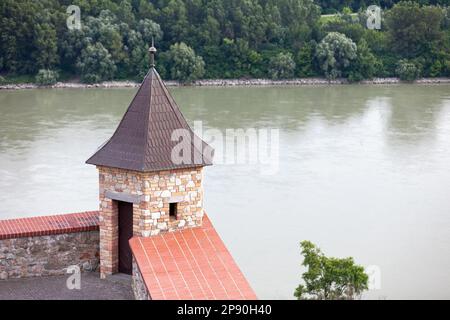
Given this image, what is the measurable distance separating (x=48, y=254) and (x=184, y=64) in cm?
3258

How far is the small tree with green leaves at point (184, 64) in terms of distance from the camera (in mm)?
42219

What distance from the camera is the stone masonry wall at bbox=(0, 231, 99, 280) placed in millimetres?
10000

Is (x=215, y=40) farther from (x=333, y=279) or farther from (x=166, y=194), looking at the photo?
(x=166, y=194)

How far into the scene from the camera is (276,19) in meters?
46.1

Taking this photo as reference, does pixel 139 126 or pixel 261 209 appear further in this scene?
pixel 261 209

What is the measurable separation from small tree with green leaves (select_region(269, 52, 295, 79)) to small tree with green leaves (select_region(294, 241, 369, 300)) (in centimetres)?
3253

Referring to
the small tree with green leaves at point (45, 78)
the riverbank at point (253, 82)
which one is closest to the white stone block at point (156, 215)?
the small tree with green leaves at point (45, 78)

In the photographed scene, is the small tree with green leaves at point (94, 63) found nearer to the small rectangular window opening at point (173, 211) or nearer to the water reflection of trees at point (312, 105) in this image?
the water reflection of trees at point (312, 105)

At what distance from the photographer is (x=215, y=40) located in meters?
44.8

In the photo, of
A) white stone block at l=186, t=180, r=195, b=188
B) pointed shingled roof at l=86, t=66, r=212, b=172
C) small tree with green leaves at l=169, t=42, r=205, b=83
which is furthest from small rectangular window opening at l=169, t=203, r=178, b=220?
small tree with green leaves at l=169, t=42, r=205, b=83

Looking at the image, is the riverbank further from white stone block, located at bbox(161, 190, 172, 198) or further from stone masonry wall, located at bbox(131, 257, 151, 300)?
stone masonry wall, located at bbox(131, 257, 151, 300)
